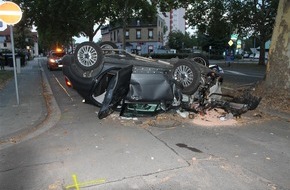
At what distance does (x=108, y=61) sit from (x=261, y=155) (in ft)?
15.1

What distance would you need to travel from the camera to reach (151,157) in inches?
193

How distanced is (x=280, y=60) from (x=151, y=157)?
20.6 feet

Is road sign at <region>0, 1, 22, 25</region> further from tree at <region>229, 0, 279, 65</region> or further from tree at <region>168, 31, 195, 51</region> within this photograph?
tree at <region>168, 31, 195, 51</region>

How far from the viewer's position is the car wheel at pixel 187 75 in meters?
7.72

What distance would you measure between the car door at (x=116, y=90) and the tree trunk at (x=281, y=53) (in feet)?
16.0

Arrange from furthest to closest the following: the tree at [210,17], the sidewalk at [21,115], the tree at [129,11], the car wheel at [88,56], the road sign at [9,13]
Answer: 1. the tree at [210,17]
2. the tree at [129,11]
3. the road sign at [9,13]
4. the car wheel at [88,56]
5. the sidewalk at [21,115]

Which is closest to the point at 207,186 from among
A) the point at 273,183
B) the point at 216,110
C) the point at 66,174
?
the point at 273,183

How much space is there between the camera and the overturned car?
7222 mm

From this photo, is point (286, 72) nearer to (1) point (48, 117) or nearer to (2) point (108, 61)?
(2) point (108, 61)

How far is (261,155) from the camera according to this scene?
500 centimetres

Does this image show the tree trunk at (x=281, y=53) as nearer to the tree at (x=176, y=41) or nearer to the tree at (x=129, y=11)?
the tree at (x=129, y=11)

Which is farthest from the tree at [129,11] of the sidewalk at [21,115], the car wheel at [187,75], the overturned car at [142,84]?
the car wheel at [187,75]

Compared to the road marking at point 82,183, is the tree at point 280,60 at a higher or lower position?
higher

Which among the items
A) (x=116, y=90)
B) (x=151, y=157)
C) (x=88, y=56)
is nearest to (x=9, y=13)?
(x=88, y=56)
